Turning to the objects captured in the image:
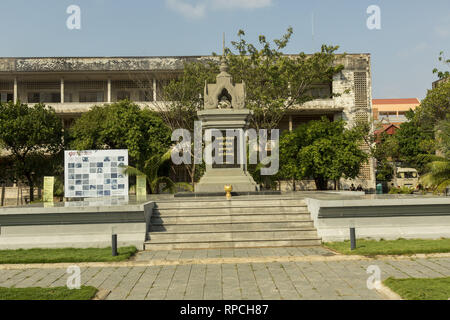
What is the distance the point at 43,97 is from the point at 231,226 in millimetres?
37365

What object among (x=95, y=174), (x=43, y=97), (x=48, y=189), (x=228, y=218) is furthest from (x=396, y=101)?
(x=48, y=189)

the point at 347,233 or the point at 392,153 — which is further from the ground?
the point at 392,153

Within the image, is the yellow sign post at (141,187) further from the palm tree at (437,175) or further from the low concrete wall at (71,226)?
the palm tree at (437,175)

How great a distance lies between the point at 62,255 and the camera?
10.1 metres

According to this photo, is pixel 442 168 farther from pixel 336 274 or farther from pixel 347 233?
pixel 336 274

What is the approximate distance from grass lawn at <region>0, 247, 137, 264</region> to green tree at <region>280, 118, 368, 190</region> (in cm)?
1900

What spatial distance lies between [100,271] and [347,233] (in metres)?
6.99

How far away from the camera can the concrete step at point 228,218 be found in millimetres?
12492

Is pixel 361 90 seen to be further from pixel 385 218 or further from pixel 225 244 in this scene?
pixel 225 244

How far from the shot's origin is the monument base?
1672cm

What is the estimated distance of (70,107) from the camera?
38.5 meters

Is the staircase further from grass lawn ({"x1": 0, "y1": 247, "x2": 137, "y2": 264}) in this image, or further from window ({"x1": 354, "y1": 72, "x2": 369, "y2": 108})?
window ({"x1": 354, "y1": 72, "x2": 369, "y2": 108})

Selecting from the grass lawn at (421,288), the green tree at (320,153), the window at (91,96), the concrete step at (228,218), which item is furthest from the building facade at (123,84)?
the grass lawn at (421,288)
